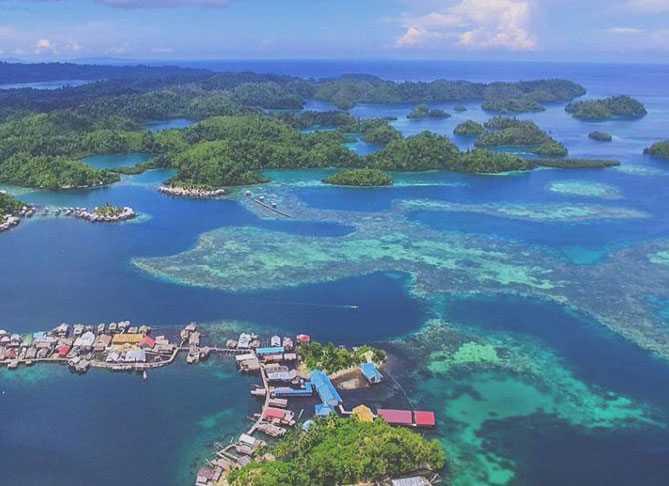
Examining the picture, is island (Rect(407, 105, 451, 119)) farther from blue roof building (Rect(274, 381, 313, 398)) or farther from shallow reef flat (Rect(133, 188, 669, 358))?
blue roof building (Rect(274, 381, 313, 398))

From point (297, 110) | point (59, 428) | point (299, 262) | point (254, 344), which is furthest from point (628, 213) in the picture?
point (297, 110)

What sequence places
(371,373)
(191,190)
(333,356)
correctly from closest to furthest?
(371,373) < (333,356) < (191,190)

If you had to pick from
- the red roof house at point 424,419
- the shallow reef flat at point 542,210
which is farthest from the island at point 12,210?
the red roof house at point 424,419

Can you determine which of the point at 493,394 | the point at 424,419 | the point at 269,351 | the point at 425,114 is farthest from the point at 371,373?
the point at 425,114

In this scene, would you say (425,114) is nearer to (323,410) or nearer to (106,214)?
(106,214)

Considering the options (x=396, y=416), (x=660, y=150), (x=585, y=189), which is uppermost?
(x=660, y=150)

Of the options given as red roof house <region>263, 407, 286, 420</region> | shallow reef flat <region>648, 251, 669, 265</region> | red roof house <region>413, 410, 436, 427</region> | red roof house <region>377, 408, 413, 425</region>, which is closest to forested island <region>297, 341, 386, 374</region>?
red roof house <region>263, 407, 286, 420</region>

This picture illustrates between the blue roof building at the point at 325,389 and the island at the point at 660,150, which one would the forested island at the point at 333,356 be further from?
the island at the point at 660,150
